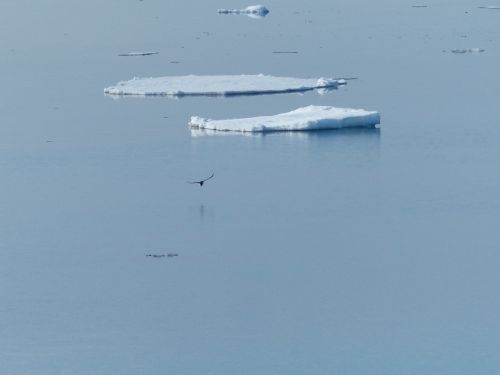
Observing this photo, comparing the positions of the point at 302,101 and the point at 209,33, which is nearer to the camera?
the point at 302,101

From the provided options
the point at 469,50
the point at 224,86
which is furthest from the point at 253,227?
the point at 469,50

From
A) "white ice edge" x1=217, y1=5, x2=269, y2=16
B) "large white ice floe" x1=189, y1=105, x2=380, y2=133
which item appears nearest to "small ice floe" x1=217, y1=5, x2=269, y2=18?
"white ice edge" x1=217, y1=5, x2=269, y2=16

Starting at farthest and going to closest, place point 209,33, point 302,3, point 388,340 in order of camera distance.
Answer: point 302,3, point 209,33, point 388,340

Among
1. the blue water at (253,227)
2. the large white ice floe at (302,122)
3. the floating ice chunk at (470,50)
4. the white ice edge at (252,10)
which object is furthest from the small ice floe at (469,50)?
the white ice edge at (252,10)

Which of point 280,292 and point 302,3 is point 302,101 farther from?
point 302,3

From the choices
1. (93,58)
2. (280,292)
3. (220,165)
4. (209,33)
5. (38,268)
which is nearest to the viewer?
(280,292)

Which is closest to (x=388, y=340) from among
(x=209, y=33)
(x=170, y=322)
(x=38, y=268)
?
(x=170, y=322)

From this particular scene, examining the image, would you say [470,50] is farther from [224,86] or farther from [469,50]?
[224,86]
